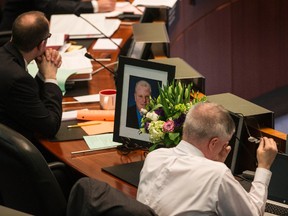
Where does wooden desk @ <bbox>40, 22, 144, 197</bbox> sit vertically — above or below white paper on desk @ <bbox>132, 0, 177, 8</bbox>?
below

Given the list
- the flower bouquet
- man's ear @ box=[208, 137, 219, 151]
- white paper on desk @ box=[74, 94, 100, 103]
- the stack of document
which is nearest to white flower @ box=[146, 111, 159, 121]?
the flower bouquet

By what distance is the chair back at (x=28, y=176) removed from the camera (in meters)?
2.63

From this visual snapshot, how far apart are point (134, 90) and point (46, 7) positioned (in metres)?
2.22

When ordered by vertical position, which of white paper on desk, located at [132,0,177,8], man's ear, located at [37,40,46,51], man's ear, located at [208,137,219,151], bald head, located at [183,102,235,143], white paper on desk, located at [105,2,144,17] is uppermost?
white paper on desk, located at [132,0,177,8]

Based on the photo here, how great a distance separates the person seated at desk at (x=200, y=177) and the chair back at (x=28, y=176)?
46cm

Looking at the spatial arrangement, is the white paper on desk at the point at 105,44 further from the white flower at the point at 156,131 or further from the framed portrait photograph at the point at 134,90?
the white flower at the point at 156,131

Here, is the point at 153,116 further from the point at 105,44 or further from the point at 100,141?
the point at 105,44

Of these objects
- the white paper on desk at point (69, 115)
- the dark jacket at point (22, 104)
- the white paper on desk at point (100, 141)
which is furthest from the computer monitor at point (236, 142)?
the white paper on desk at point (69, 115)

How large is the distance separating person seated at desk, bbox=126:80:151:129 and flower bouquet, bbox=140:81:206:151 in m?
0.19

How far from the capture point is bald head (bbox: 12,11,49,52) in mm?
3326

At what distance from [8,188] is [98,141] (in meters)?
0.51

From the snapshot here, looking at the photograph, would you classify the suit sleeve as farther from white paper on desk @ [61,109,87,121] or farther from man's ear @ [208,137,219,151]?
man's ear @ [208,137,219,151]

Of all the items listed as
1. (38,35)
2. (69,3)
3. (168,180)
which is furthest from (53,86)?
(69,3)

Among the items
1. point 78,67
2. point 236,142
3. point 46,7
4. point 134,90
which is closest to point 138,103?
point 134,90
